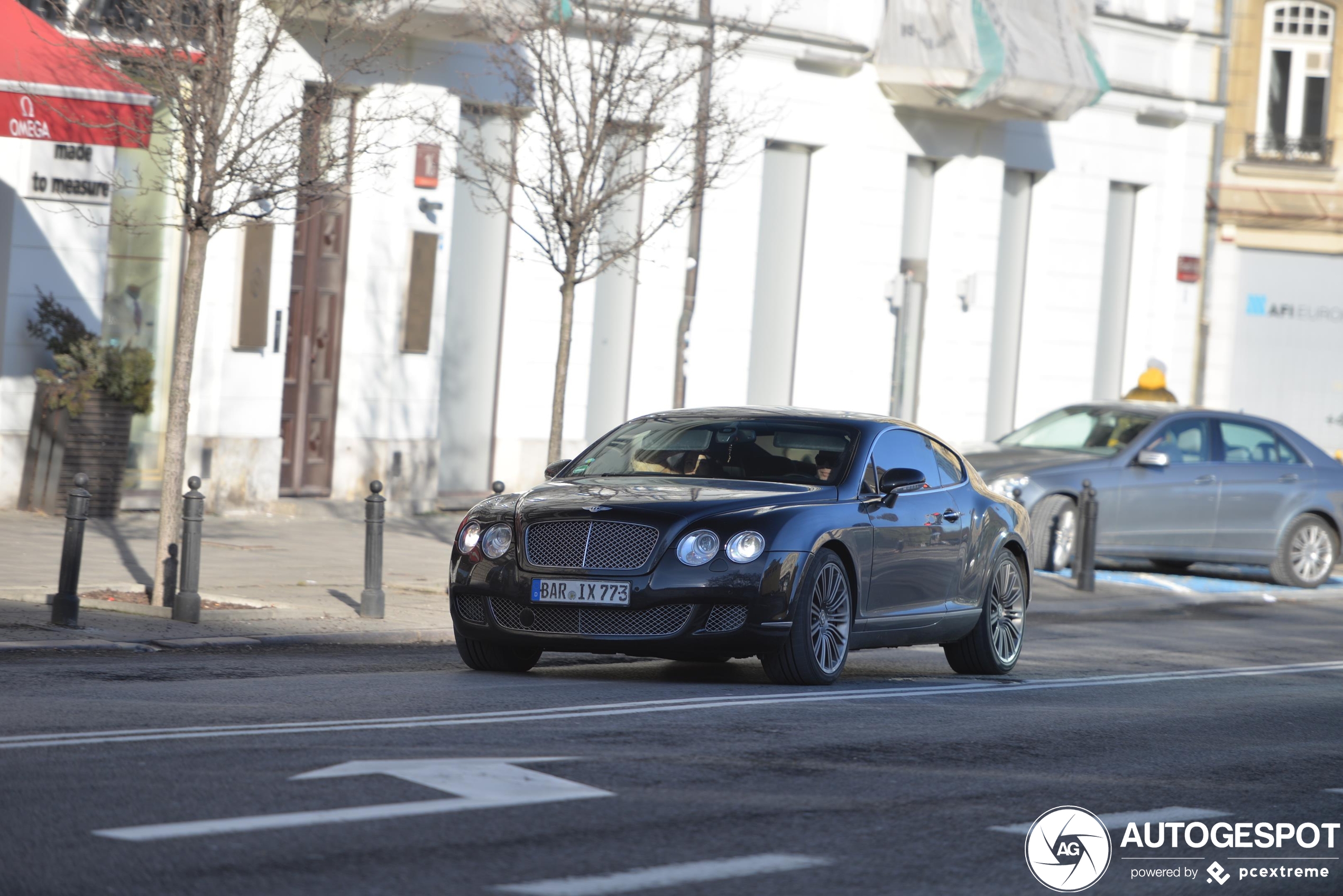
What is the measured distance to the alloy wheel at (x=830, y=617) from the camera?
33.4 ft

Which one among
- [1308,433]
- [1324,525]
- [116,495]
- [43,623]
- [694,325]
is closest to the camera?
[43,623]

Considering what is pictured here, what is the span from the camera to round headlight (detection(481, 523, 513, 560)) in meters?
10.0

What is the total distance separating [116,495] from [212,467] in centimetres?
141

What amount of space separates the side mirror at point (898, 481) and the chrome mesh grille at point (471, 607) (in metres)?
2.24

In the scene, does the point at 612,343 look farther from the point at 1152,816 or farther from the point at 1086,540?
the point at 1152,816

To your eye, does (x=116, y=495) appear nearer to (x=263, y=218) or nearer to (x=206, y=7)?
(x=263, y=218)

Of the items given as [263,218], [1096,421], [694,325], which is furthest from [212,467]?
[1096,421]

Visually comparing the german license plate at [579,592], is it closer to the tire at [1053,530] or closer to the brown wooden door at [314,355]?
the tire at [1053,530]

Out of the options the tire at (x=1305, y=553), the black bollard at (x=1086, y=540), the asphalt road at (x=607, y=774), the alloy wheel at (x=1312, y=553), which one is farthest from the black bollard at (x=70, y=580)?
the alloy wheel at (x=1312, y=553)

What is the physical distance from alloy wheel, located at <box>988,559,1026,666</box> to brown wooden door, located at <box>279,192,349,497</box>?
9.30 meters

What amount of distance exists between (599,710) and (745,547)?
1.29m

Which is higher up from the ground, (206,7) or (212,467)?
(206,7)

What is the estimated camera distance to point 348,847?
582 cm

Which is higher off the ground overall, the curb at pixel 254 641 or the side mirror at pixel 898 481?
the side mirror at pixel 898 481
